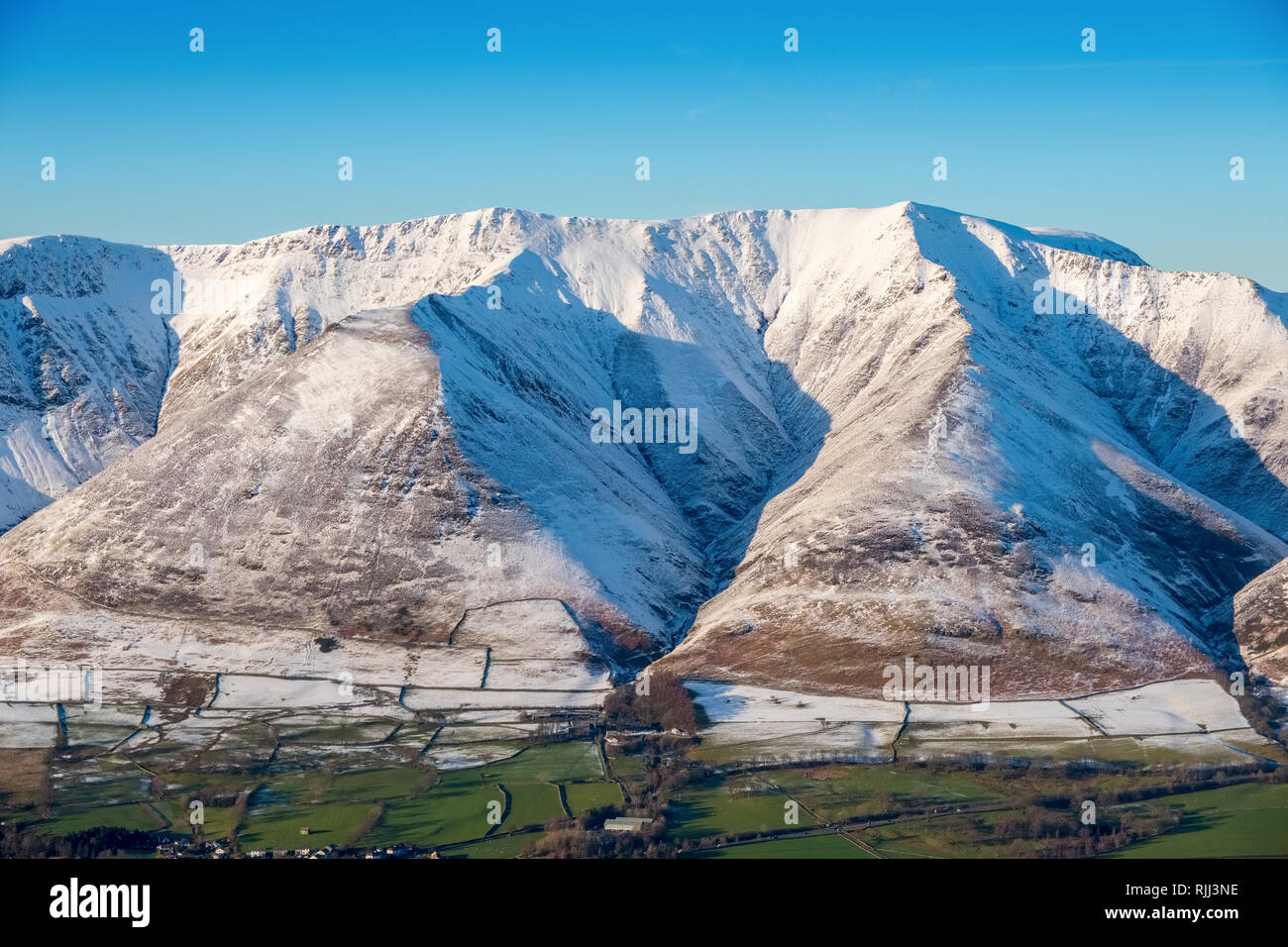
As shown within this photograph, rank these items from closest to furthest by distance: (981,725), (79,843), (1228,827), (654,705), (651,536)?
(79,843) → (1228,827) → (981,725) → (654,705) → (651,536)

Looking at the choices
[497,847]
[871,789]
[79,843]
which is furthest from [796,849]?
[79,843]

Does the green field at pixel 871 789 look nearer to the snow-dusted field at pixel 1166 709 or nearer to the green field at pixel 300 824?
the snow-dusted field at pixel 1166 709

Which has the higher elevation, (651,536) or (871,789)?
(651,536)

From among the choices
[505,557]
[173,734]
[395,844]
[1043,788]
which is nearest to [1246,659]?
[1043,788]

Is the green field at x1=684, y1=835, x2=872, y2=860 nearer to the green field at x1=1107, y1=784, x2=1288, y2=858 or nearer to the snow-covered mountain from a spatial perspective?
the green field at x1=1107, y1=784, x2=1288, y2=858

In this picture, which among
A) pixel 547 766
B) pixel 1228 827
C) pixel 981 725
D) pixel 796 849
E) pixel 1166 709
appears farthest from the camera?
pixel 1166 709

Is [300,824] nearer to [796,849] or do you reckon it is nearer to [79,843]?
[79,843]
